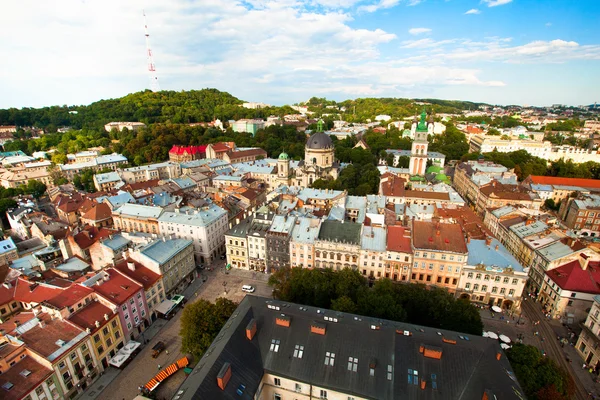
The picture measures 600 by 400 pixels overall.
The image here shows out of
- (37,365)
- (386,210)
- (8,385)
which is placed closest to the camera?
(8,385)

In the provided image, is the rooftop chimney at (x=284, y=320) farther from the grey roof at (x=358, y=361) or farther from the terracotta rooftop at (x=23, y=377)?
the terracotta rooftop at (x=23, y=377)

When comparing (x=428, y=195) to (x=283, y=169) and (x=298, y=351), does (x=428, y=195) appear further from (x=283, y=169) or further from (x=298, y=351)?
(x=298, y=351)

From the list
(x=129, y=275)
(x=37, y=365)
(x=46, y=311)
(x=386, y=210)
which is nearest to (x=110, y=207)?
(x=129, y=275)

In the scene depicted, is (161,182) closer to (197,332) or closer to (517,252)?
(197,332)

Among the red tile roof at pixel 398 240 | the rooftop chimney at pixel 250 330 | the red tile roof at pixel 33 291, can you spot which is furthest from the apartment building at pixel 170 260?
the red tile roof at pixel 398 240

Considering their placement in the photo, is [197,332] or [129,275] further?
[129,275]

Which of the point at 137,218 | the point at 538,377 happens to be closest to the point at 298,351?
the point at 538,377

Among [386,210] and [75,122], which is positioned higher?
[75,122]
